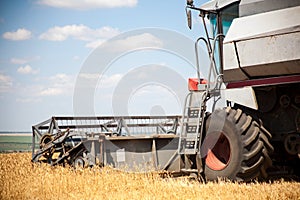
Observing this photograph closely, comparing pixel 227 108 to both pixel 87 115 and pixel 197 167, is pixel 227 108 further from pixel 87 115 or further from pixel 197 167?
pixel 87 115

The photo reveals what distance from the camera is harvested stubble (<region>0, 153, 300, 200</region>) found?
5.05 m

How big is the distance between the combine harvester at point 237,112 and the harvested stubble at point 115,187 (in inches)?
15.4

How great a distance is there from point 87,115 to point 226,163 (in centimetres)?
385

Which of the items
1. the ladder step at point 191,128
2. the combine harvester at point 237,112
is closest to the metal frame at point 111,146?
the combine harvester at point 237,112

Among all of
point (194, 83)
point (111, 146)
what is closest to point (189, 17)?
point (194, 83)

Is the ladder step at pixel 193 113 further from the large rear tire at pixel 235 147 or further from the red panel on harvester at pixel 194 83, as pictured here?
the red panel on harvester at pixel 194 83

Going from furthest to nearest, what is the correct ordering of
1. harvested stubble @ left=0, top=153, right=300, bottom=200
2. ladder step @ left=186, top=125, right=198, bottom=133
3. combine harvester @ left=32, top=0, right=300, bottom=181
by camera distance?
ladder step @ left=186, top=125, right=198, bottom=133 → combine harvester @ left=32, top=0, right=300, bottom=181 → harvested stubble @ left=0, top=153, right=300, bottom=200

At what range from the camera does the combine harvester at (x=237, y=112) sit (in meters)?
5.90

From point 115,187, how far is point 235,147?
1698 mm

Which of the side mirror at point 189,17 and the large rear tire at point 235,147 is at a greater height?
the side mirror at point 189,17

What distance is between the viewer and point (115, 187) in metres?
5.89

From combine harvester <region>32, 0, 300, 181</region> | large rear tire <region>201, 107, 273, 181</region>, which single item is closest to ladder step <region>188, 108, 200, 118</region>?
combine harvester <region>32, 0, 300, 181</region>

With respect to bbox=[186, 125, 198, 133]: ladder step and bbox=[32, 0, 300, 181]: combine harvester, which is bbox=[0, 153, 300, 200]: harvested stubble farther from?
bbox=[186, 125, 198, 133]: ladder step

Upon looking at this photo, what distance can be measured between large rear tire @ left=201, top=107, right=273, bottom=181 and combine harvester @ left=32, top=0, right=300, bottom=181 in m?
0.01
